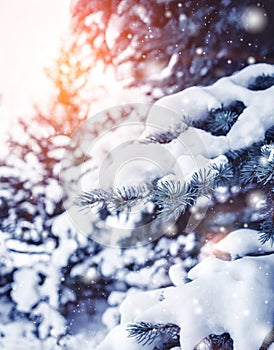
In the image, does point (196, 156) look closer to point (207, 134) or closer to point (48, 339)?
point (207, 134)

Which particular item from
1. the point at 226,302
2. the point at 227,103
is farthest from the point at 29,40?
the point at 226,302

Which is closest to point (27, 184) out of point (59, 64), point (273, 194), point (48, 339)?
point (59, 64)

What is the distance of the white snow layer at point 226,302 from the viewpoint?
666 millimetres

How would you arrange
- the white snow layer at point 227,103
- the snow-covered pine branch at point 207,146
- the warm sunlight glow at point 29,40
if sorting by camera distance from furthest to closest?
the warm sunlight glow at point 29,40, the white snow layer at point 227,103, the snow-covered pine branch at point 207,146

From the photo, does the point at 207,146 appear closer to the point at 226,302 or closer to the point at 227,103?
the point at 227,103

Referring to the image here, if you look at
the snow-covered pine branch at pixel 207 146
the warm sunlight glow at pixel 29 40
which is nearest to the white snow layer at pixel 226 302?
the snow-covered pine branch at pixel 207 146

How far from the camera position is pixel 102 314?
1.63m

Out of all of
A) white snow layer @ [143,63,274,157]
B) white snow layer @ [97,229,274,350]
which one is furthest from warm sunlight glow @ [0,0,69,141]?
white snow layer @ [97,229,274,350]

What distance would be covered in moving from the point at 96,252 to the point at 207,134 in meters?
0.95

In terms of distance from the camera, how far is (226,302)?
0.70 m

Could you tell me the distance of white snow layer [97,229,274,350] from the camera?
2.19 feet

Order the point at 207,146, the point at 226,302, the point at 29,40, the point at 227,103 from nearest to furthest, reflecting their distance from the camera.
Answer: the point at 226,302, the point at 207,146, the point at 227,103, the point at 29,40


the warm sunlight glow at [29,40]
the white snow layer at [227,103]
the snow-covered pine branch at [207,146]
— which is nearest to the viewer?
the snow-covered pine branch at [207,146]

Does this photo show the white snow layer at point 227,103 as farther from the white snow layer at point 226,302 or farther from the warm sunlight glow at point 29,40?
the warm sunlight glow at point 29,40
